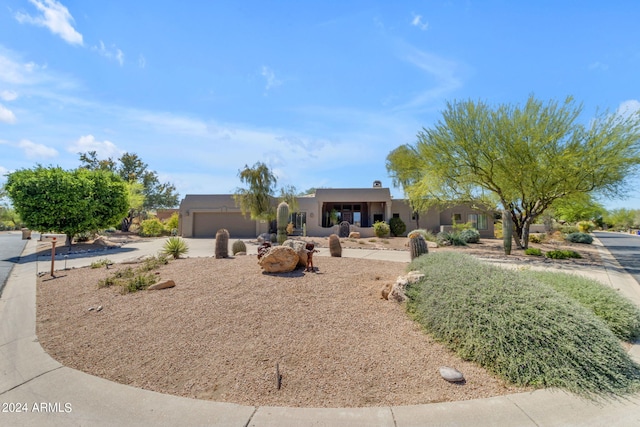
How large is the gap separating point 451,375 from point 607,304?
3506 millimetres

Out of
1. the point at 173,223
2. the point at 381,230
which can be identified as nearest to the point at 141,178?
the point at 173,223

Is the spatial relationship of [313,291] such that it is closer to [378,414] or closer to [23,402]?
[378,414]

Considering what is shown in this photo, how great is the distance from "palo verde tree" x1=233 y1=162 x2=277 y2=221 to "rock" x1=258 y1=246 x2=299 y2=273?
13.8 m

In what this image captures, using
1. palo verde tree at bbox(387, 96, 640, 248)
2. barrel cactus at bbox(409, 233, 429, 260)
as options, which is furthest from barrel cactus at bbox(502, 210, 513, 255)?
barrel cactus at bbox(409, 233, 429, 260)

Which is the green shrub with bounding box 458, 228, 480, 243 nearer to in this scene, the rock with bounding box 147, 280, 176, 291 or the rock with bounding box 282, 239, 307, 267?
the rock with bounding box 282, 239, 307, 267

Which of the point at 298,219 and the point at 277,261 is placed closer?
the point at 277,261

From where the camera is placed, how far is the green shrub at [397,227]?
24594 mm

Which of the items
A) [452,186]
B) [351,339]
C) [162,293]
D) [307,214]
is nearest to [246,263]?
[162,293]

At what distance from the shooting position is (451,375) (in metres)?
3.59

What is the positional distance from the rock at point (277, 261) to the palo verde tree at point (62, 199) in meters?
14.8

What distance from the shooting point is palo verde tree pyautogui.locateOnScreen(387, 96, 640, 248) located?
1364cm

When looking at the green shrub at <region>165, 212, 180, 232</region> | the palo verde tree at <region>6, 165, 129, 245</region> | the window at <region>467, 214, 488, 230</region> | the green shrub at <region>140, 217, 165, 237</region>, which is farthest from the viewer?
the green shrub at <region>165, 212, 180, 232</region>

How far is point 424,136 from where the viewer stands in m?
17.2

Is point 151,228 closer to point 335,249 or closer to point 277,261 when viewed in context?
point 335,249
